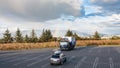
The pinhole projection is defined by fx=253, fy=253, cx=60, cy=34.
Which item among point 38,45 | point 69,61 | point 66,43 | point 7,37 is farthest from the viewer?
point 7,37

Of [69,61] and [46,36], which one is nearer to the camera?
[69,61]

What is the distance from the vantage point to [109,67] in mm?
30266

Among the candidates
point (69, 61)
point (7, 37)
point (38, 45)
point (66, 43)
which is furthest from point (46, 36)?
point (69, 61)

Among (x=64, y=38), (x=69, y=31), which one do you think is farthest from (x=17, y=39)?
(x=64, y=38)

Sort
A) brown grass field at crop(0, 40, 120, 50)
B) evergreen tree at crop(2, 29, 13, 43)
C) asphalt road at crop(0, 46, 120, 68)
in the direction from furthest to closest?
evergreen tree at crop(2, 29, 13, 43), brown grass field at crop(0, 40, 120, 50), asphalt road at crop(0, 46, 120, 68)

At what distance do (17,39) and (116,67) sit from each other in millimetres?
107529

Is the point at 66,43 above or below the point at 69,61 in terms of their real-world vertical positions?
above

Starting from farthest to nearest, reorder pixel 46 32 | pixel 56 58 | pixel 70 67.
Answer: pixel 46 32
pixel 56 58
pixel 70 67

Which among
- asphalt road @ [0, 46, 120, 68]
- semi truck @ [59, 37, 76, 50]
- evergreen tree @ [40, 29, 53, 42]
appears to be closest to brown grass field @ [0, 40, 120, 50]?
semi truck @ [59, 37, 76, 50]

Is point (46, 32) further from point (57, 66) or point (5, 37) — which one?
point (57, 66)

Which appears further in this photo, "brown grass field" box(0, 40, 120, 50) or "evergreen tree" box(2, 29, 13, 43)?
"evergreen tree" box(2, 29, 13, 43)

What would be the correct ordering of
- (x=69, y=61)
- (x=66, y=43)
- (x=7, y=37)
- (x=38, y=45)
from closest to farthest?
(x=69, y=61), (x=66, y=43), (x=38, y=45), (x=7, y=37)

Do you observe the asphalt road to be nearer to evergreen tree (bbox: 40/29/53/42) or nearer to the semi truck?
the semi truck

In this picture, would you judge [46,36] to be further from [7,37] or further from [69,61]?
[69,61]
